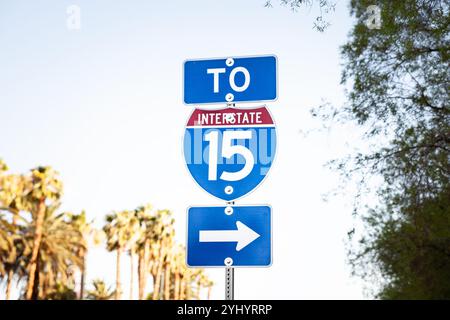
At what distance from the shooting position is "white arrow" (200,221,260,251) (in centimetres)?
551

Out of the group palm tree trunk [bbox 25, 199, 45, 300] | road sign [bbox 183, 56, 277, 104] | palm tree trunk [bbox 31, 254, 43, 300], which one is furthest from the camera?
palm tree trunk [bbox 31, 254, 43, 300]

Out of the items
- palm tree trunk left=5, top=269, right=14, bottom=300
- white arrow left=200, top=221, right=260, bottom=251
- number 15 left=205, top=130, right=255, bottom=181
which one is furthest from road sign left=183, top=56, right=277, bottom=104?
palm tree trunk left=5, top=269, right=14, bottom=300

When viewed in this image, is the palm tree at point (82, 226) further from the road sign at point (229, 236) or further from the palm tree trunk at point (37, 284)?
the road sign at point (229, 236)

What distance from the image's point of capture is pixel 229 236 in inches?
219

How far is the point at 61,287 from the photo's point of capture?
7188cm

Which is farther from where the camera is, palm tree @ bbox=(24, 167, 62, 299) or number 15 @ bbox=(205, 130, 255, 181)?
palm tree @ bbox=(24, 167, 62, 299)

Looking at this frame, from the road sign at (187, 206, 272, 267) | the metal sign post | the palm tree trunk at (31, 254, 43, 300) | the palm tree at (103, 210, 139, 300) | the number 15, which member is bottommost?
the metal sign post

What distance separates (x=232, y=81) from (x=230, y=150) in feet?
1.90

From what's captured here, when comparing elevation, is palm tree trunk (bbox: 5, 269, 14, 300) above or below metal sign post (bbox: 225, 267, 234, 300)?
above

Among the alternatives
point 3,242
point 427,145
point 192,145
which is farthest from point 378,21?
point 3,242

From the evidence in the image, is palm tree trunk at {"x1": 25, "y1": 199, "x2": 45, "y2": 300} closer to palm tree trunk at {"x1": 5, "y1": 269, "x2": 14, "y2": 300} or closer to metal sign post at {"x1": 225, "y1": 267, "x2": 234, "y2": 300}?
palm tree trunk at {"x1": 5, "y1": 269, "x2": 14, "y2": 300}

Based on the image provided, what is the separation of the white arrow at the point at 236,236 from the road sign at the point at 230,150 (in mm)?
263

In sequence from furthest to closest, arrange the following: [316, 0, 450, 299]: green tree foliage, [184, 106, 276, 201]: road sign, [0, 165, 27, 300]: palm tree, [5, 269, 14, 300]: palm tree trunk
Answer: [5, 269, 14, 300]: palm tree trunk
[0, 165, 27, 300]: palm tree
[316, 0, 450, 299]: green tree foliage
[184, 106, 276, 201]: road sign
